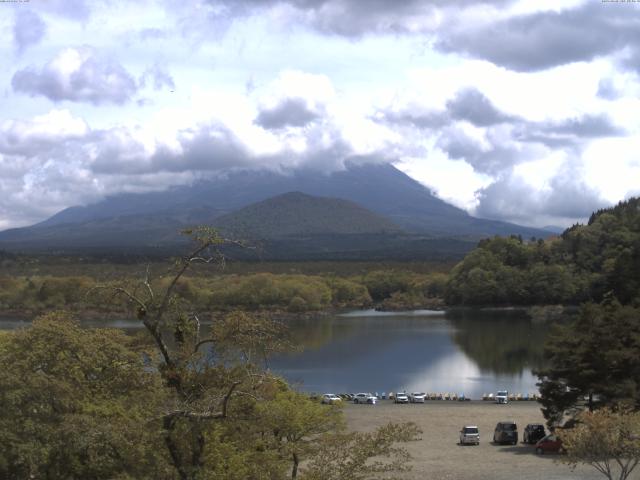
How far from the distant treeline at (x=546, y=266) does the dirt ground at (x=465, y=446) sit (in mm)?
53860

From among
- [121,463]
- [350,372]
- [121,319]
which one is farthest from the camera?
[121,319]

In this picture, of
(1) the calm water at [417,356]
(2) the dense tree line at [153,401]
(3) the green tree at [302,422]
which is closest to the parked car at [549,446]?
(3) the green tree at [302,422]

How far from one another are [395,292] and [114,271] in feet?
128

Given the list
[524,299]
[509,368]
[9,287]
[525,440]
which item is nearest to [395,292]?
[524,299]

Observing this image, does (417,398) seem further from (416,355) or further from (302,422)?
(302,422)

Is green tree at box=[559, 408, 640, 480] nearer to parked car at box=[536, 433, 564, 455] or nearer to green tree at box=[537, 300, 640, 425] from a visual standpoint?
green tree at box=[537, 300, 640, 425]

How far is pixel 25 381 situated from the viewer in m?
11.2

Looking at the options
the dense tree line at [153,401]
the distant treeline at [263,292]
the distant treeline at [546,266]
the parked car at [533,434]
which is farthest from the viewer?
the distant treeline at [546,266]

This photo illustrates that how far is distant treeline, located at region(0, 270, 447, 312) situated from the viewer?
88500 millimetres

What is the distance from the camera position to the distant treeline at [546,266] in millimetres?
89312

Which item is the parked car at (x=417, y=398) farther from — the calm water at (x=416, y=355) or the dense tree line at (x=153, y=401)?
the dense tree line at (x=153, y=401)

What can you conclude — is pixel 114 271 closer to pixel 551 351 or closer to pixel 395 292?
pixel 395 292

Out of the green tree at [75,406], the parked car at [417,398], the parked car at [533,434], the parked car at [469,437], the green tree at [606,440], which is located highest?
the green tree at [75,406]

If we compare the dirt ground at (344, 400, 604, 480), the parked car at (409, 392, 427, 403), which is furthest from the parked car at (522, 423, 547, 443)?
the parked car at (409, 392, 427, 403)
